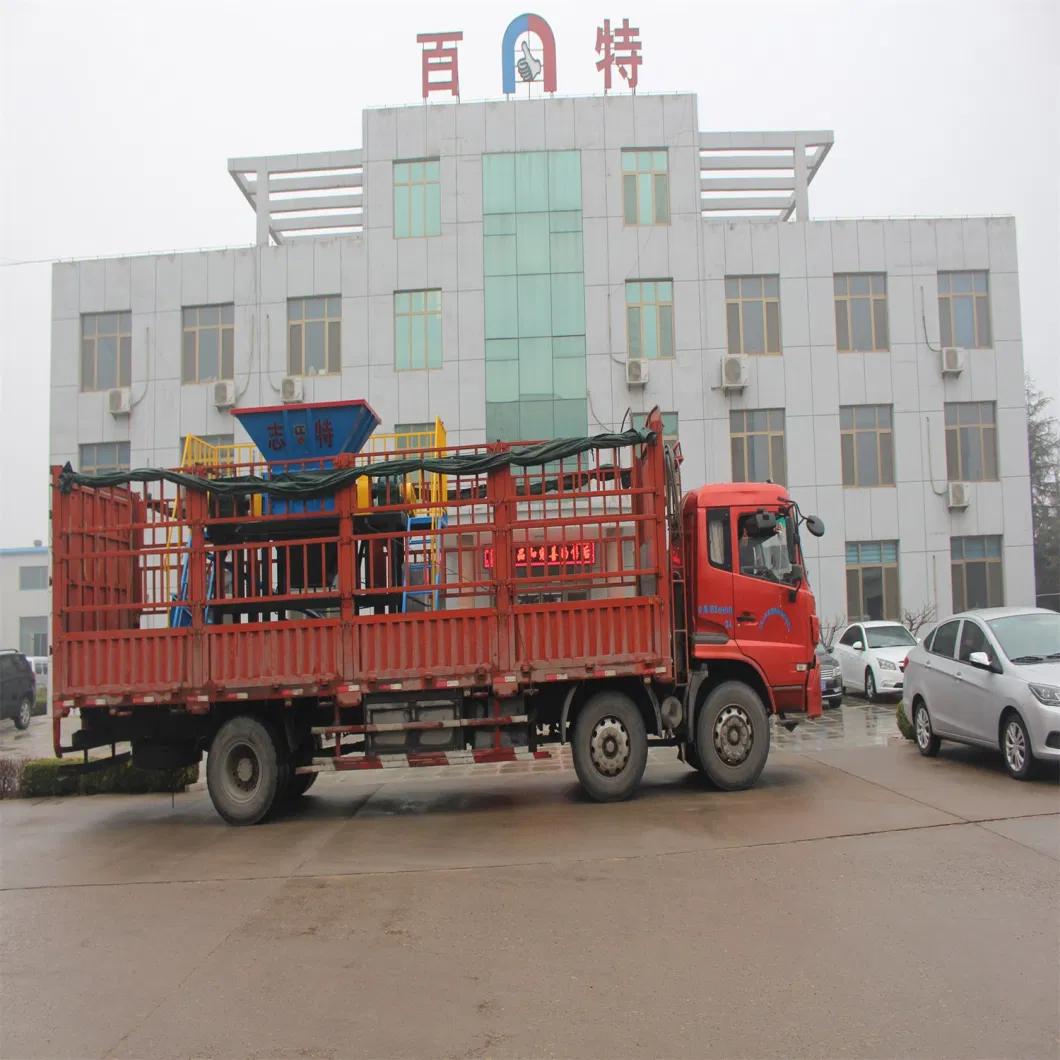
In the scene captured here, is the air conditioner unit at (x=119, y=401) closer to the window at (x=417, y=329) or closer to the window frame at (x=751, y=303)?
the window at (x=417, y=329)

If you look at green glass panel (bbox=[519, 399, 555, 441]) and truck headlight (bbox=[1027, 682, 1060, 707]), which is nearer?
truck headlight (bbox=[1027, 682, 1060, 707])

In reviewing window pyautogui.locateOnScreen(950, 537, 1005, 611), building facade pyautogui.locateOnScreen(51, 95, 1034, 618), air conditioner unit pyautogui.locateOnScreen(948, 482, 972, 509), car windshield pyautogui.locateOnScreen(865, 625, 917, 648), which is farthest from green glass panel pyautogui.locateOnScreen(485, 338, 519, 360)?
window pyautogui.locateOnScreen(950, 537, 1005, 611)

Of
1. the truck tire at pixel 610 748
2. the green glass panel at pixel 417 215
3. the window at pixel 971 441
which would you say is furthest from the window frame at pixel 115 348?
the truck tire at pixel 610 748

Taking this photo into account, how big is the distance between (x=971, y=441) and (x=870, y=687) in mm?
12203

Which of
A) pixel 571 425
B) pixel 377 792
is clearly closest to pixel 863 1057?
pixel 377 792

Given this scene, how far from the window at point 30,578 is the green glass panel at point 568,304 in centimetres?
4720

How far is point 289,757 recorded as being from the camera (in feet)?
32.2

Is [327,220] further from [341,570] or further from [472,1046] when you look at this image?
[472,1046]

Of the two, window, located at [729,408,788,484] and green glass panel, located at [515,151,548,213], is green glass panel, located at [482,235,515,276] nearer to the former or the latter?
green glass panel, located at [515,151,548,213]

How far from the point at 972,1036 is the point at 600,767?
550cm

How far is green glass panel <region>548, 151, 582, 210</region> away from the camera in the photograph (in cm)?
2747

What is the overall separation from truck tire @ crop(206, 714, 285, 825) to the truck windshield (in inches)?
199

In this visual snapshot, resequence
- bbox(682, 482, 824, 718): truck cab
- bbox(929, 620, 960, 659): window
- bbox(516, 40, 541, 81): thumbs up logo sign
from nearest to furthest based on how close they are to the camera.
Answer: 1. bbox(682, 482, 824, 718): truck cab
2. bbox(929, 620, 960, 659): window
3. bbox(516, 40, 541, 81): thumbs up logo sign

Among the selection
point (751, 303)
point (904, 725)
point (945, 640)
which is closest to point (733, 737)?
point (945, 640)
